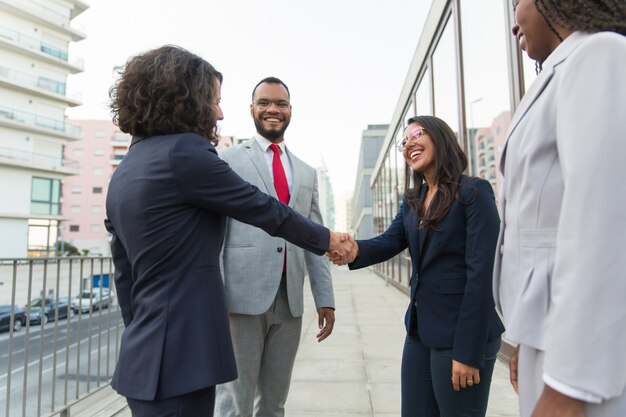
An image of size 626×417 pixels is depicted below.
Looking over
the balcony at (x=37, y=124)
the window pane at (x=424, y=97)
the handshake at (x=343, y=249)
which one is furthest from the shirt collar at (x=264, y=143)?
the balcony at (x=37, y=124)

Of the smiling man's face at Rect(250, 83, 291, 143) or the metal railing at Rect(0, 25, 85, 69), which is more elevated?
the metal railing at Rect(0, 25, 85, 69)

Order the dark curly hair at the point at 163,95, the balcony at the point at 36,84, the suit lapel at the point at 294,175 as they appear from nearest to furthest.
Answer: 1. the dark curly hair at the point at 163,95
2. the suit lapel at the point at 294,175
3. the balcony at the point at 36,84

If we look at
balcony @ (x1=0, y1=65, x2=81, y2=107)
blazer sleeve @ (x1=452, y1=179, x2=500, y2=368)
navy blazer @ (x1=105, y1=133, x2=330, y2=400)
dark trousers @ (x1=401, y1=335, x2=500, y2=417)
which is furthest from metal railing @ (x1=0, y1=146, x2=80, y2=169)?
blazer sleeve @ (x1=452, y1=179, x2=500, y2=368)

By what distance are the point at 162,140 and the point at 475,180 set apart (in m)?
1.30

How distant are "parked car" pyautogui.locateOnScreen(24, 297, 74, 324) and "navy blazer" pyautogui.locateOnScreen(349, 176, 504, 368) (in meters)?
2.65

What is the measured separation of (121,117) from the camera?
1488 mm

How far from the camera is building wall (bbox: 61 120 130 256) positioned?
191 feet

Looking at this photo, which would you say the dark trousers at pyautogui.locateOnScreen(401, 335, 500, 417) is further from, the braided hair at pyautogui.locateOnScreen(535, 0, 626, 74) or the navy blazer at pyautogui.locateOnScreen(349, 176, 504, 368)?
the braided hair at pyautogui.locateOnScreen(535, 0, 626, 74)

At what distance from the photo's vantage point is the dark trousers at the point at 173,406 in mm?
1302

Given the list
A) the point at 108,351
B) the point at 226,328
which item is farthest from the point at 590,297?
the point at 108,351

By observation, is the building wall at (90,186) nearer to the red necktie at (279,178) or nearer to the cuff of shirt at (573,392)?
the red necktie at (279,178)

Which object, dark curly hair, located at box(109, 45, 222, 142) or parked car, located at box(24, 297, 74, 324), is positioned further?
parked car, located at box(24, 297, 74, 324)

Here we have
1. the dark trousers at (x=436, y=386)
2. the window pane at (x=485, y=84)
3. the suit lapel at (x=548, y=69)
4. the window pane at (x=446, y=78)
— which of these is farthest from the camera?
the window pane at (x=446, y=78)

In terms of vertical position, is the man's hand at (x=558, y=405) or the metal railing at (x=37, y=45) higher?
the metal railing at (x=37, y=45)
